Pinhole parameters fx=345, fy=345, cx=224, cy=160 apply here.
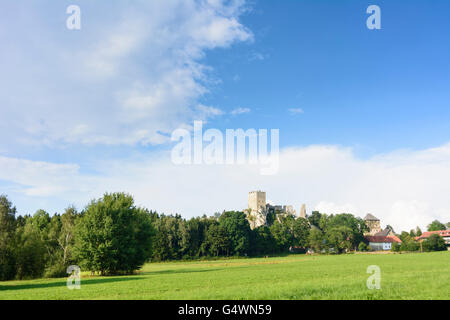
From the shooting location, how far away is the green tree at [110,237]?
52.1m

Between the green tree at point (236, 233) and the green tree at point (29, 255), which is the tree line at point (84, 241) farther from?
the green tree at point (236, 233)

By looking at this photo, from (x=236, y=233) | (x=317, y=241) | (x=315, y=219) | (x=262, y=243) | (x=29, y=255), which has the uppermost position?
(x=29, y=255)

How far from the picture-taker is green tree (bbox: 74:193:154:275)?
52.1m

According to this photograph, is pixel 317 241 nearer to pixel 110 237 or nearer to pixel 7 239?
pixel 110 237

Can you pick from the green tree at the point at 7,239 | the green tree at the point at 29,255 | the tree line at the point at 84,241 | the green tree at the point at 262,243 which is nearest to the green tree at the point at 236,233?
the green tree at the point at 262,243

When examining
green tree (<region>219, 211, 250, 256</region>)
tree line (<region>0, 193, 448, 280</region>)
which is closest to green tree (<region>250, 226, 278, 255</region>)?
green tree (<region>219, 211, 250, 256</region>)

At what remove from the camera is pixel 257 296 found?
2017 centimetres

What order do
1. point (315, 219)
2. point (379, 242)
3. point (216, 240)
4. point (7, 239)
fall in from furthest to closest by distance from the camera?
point (315, 219) → point (379, 242) → point (216, 240) → point (7, 239)

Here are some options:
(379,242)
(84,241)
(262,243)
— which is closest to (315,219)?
(379,242)

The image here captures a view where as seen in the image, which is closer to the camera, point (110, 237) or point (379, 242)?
point (110, 237)

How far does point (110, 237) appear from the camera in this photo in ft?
174
